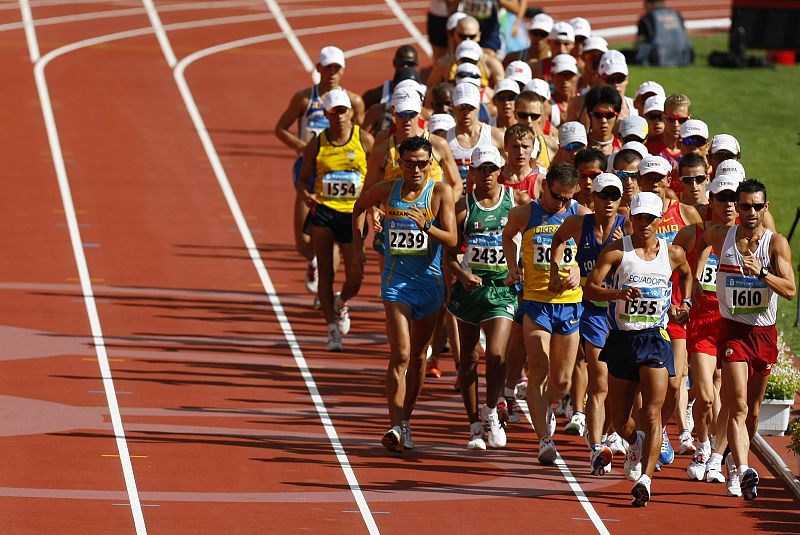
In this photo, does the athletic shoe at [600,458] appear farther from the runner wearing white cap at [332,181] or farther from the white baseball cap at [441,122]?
the runner wearing white cap at [332,181]

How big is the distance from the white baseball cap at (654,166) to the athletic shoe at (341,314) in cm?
452

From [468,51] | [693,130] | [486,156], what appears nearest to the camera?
[486,156]

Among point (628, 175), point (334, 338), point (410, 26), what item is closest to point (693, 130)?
point (628, 175)

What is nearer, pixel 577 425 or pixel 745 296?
pixel 745 296

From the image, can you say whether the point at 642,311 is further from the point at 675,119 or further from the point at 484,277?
the point at 675,119

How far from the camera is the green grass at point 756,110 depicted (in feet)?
85.4

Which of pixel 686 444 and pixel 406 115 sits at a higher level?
pixel 406 115

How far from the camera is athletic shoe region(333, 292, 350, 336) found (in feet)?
58.6

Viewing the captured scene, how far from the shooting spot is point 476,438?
1472 cm

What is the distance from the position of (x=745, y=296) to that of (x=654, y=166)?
1.19 metres

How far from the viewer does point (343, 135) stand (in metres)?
17.2

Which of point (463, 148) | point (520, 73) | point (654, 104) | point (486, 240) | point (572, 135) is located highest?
point (520, 73)

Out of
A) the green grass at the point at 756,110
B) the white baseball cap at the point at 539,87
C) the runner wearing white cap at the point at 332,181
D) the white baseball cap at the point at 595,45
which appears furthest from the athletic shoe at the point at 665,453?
the green grass at the point at 756,110

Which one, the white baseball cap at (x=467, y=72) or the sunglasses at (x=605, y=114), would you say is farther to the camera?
the white baseball cap at (x=467, y=72)
